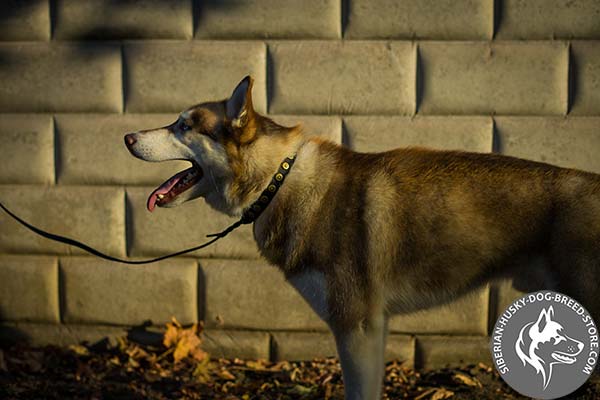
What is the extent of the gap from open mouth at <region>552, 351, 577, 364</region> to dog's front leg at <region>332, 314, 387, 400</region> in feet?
3.20

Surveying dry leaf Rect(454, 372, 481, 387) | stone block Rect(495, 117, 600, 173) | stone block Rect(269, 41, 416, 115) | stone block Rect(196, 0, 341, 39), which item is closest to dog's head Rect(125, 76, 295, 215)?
stone block Rect(269, 41, 416, 115)

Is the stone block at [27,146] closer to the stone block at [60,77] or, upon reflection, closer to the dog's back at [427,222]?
the stone block at [60,77]

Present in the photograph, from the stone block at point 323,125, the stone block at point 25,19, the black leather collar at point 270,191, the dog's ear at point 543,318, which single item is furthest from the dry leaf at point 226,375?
the stone block at point 25,19

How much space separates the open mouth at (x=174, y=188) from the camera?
12.6 feet

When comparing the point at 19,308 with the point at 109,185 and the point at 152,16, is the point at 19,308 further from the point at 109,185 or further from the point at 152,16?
the point at 152,16

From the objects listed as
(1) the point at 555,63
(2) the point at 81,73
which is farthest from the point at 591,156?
(2) the point at 81,73

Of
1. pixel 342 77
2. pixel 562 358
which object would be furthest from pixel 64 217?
pixel 562 358

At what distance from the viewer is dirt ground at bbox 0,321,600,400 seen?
15.1 ft

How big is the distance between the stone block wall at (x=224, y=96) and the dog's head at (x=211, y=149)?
1140 mm

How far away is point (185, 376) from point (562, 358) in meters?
2.50

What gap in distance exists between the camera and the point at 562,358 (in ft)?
12.4

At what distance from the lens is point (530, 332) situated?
3.91 meters

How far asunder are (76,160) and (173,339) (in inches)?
57.8

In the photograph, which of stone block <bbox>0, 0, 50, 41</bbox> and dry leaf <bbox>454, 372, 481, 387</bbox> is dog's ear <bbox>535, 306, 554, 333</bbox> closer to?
dry leaf <bbox>454, 372, 481, 387</bbox>
